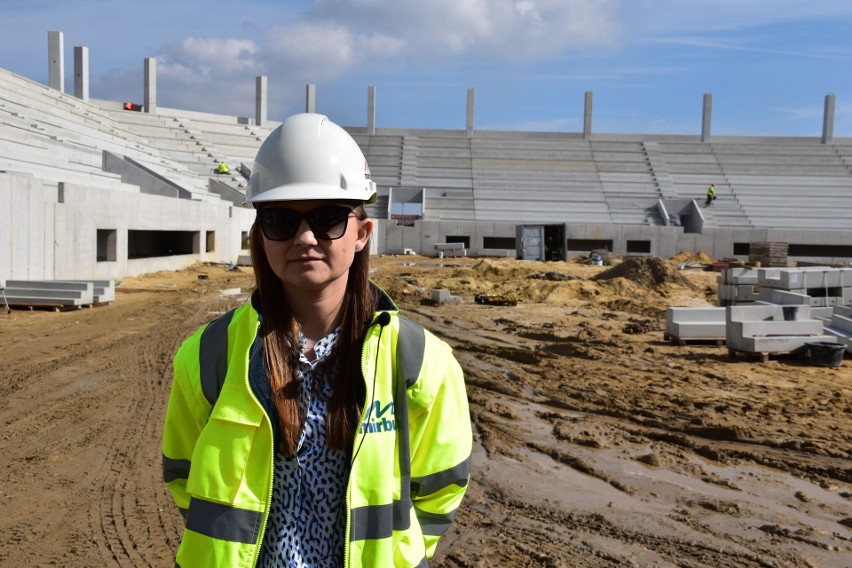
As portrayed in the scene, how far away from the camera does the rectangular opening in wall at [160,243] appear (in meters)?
22.1

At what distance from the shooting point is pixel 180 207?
2028 centimetres

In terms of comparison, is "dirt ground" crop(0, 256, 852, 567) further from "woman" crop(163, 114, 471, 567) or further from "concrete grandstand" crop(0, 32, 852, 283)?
"concrete grandstand" crop(0, 32, 852, 283)

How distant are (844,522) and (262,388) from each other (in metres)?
4.54

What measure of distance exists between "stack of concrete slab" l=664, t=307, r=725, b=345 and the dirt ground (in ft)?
0.58

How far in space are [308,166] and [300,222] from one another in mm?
140

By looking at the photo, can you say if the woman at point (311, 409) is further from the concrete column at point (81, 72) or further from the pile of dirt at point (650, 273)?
the concrete column at point (81, 72)

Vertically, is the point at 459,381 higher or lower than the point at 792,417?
higher

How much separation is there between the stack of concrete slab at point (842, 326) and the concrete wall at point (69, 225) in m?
13.5

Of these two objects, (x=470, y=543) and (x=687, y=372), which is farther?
(x=687, y=372)

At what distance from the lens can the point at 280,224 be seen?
1.70 meters

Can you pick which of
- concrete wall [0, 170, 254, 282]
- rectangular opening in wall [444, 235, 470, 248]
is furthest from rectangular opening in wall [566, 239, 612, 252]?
concrete wall [0, 170, 254, 282]

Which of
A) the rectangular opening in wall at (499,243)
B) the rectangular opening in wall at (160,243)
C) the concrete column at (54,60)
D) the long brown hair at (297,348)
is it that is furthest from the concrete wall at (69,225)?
the concrete column at (54,60)

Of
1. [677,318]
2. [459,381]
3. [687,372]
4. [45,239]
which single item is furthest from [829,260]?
[459,381]

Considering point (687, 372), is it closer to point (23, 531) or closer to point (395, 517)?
point (23, 531)
